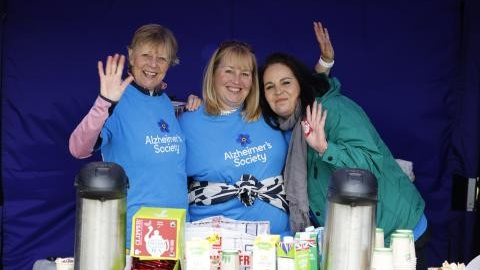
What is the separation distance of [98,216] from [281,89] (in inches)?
46.2

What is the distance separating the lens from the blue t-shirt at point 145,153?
2.66 metres

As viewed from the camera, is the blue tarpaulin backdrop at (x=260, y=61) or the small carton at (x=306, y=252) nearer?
the small carton at (x=306, y=252)

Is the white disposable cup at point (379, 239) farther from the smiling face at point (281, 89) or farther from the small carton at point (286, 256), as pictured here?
the smiling face at point (281, 89)

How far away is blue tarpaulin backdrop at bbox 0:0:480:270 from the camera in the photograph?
3.53 metres

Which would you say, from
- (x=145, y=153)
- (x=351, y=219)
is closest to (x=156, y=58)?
(x=145, y=153)

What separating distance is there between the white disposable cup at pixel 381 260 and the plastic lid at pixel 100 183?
737 mm

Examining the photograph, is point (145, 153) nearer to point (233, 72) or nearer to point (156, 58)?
point (156, 58)

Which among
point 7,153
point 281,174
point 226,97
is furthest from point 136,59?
point 7,153

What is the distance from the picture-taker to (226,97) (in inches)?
113

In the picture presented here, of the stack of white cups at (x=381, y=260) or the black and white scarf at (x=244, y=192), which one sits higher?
the black and white scarf at (x=244, y=192)

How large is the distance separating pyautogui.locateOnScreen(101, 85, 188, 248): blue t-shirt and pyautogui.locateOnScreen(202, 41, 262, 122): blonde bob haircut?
23cm

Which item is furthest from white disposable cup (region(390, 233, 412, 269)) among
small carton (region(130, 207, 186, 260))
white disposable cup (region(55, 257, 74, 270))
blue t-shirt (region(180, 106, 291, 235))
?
white disposable cup (region(55, 257, 74, 270))

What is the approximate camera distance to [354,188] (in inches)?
73.6

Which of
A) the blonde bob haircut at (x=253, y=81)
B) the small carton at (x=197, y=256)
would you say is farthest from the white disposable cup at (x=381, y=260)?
the blonde bob haircut at (x=253, y=81)
